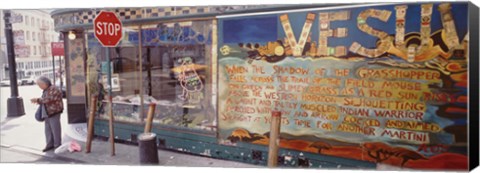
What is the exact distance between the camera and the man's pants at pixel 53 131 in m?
7.59

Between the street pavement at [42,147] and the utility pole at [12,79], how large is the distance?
0.27 feet

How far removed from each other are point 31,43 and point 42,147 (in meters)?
1.83

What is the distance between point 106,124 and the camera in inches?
313

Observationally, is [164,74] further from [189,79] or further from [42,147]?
[42,147]

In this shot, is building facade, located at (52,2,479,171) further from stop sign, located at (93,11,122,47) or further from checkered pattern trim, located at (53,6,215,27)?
stop sign, located at (93,11,122,47)

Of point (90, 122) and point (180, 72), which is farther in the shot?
point (90, 122)

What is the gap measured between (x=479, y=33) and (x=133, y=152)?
571cm

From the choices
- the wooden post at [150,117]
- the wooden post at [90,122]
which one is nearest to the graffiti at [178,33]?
the wooden post at [150,117]

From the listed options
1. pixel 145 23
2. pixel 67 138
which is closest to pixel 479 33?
pixel 145 23

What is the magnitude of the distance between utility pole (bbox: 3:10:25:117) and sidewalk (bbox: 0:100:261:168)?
0.42 feet

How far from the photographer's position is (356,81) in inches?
239

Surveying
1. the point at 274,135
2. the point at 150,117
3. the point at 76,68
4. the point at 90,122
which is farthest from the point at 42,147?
the point at 274,135

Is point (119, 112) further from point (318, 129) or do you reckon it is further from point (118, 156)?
point (318, 129)

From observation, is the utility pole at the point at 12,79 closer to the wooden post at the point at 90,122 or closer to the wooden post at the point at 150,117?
the wooden post at the point at 90,122
